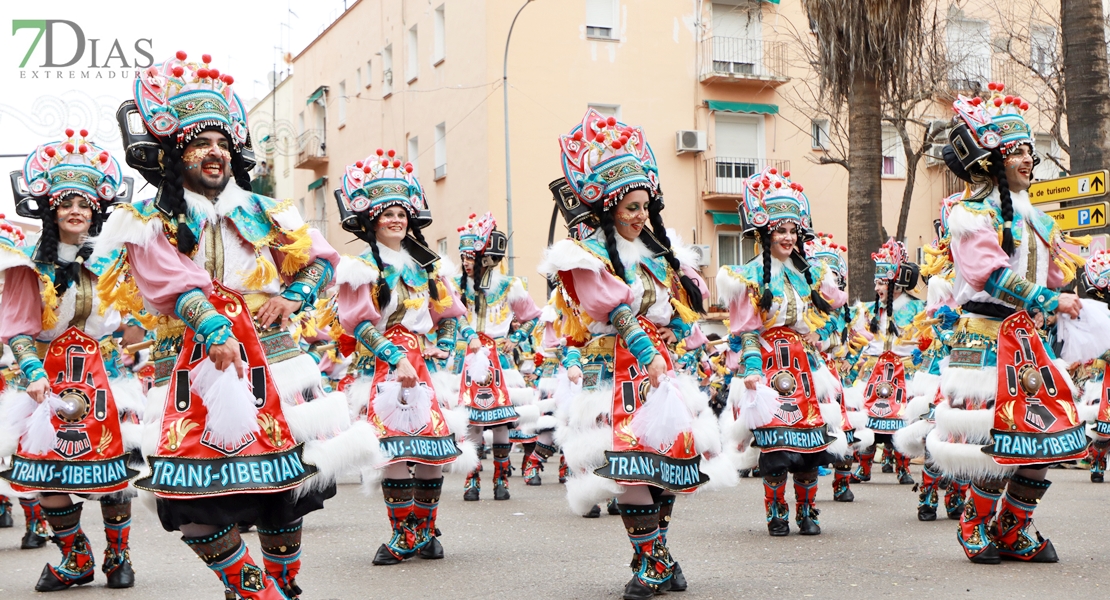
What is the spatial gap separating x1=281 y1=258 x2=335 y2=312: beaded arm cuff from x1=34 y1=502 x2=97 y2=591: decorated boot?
8.18 feet

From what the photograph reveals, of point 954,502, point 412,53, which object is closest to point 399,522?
point 954,502

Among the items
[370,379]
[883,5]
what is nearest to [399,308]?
[370,379]

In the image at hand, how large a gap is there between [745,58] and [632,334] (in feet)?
78.8

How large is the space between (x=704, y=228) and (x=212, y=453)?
968 inches

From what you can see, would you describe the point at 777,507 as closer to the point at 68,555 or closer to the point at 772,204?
the point at 772,204

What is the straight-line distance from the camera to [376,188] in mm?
7984

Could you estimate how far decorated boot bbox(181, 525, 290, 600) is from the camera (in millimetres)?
4953

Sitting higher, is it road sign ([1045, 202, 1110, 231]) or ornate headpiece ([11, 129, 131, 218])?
road sign ([1045, 202, 1110, 231])

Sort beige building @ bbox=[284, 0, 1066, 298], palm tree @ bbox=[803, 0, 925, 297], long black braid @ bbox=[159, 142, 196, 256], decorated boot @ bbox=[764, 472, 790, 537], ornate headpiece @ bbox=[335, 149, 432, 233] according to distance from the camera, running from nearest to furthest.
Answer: long black braid @ bbox=[159, 142, 196, 256], ornate headpiece @ bbox=[335, 149, 432, 233], decorated boot @ bbox=[764, 472, 790, 537], palm tree @ bbox=[803, 0, 925, 297], beige building @ bbox=[284, 0, 1066, 298]

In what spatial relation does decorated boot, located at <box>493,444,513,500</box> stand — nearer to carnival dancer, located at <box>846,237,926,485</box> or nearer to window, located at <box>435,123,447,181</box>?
carnival dancer, located at <box>846,237,926,485</box>

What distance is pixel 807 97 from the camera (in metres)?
29.5

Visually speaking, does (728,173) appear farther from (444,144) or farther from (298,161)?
(298,161)

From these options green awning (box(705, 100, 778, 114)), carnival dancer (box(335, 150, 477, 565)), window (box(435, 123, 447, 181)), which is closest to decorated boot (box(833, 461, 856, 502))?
carnival dancer (box(335, 150, 477, 565))

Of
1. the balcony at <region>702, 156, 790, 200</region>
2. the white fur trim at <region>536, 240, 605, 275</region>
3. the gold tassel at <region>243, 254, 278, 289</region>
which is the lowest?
the gold tassel at <region>243, 254, 278, 289</region>
